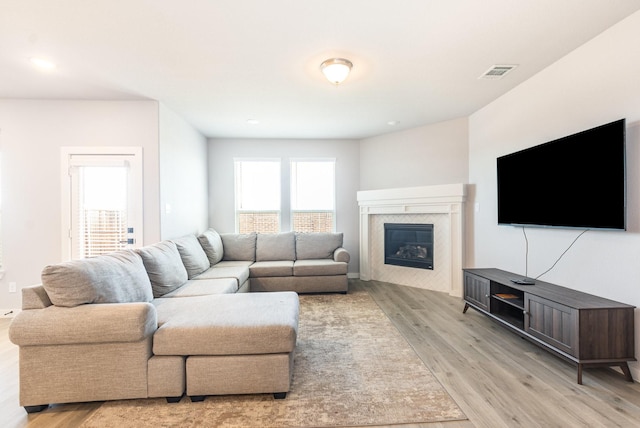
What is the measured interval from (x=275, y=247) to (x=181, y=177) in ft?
5.93

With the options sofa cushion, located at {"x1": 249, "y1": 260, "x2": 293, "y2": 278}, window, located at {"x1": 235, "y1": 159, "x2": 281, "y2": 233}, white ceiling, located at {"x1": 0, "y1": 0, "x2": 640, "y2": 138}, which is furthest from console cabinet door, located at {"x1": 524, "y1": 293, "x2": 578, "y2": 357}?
window, located at {"x1": 235, "y1": 159, "x2": 281, "y2": 233}

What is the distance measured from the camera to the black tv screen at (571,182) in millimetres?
2125

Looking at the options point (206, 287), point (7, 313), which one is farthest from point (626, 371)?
point (7, 313)

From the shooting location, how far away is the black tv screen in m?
2.12

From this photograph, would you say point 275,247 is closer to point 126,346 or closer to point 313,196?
point 313,196

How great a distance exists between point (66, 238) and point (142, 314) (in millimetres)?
2568

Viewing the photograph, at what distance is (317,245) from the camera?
16.4ft

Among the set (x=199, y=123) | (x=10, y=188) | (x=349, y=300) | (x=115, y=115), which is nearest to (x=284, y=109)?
(x=199, y=123)

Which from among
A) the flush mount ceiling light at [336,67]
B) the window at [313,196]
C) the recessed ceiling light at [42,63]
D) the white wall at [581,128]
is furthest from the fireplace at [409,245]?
the recessed ceiling light at [42,63]

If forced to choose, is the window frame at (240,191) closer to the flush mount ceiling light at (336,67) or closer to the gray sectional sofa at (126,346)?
the flush mount ceiling light at (336,67)

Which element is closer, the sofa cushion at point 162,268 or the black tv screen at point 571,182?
the black tv screen at point 571,182

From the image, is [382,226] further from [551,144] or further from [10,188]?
[10,188]

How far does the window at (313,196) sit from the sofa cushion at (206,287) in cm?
Answer: 229

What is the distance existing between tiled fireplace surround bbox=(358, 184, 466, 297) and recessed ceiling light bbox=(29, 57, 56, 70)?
4.28m
